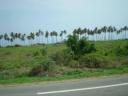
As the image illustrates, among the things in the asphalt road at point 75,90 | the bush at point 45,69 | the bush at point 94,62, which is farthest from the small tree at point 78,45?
the asphalt road at point 75,90

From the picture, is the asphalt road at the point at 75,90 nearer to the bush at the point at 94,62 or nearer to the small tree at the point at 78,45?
the bush at the point at 94,62

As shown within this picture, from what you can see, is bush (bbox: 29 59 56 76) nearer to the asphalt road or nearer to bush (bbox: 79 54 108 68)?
bush (bbox: 79 54 108 68)

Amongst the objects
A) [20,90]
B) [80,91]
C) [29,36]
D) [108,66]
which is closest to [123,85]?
[80,91]

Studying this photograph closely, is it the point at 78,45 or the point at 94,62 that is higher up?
the point at 78,45

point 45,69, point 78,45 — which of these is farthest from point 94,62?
point 78,45

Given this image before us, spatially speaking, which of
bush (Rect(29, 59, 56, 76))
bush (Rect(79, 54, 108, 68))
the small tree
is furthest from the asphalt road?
the small tree

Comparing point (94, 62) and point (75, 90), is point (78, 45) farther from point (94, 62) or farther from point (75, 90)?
point (75, 90)

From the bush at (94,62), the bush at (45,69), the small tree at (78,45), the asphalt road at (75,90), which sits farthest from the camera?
the small tree at (78,45)

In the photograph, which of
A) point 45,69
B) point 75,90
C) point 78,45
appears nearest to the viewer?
point 75,90

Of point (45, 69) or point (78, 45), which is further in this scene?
point (78, 45)

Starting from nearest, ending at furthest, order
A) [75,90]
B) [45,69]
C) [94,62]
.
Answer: [75,90], [45,69], [94,62]

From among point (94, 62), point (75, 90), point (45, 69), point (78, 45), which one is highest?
point (78, 45)

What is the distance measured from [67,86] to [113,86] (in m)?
1.96

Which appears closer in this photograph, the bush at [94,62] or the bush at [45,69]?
the bush at [45,69]
